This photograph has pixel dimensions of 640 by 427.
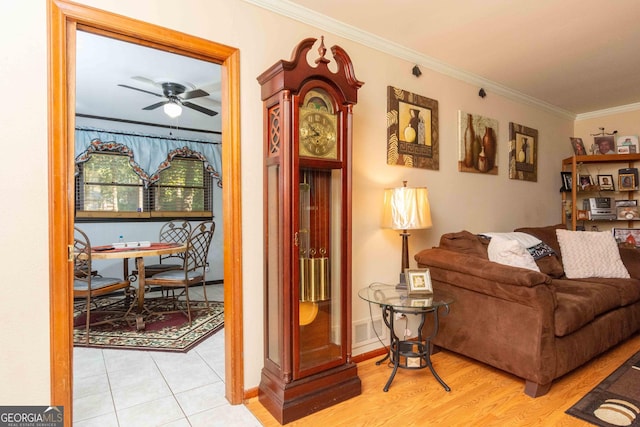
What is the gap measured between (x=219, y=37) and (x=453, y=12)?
4.92ft

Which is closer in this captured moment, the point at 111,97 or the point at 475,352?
the point at 475,352

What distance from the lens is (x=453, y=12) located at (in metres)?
2.34

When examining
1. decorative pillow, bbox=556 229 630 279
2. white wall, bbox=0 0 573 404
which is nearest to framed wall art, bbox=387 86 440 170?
white wall, bbox=0 0 573 404

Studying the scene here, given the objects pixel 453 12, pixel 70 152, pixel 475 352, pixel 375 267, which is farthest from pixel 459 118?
pixel 70 152

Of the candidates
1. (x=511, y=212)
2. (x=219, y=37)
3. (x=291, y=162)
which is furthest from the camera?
(x=511, y=212)

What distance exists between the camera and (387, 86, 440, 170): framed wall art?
2814 mm

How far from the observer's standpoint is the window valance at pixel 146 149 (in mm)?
4578

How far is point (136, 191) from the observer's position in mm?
4973

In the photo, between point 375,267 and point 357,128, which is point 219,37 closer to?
point 357,128

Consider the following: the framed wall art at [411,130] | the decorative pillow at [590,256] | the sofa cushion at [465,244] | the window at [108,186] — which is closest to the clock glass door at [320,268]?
the framed wall art at [411,130]

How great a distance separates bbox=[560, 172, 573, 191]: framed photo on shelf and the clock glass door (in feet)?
12.4

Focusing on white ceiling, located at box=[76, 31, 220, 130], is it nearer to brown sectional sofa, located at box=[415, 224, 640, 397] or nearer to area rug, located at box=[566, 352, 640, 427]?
brown sectional sofa, located at box=[415, 224, 640, 397]

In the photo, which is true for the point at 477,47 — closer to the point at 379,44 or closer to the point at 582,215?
the point at 379,44

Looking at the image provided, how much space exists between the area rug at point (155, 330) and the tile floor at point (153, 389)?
0.13 metres
